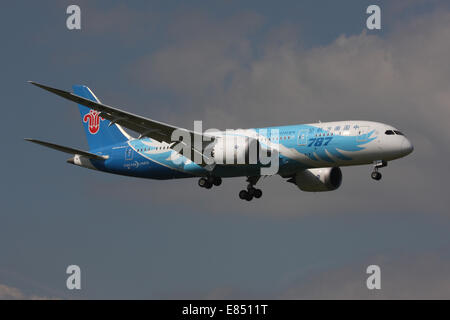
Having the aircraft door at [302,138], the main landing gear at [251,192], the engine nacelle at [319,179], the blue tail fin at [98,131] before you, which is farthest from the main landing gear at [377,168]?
the blue tail fin at [98,131]

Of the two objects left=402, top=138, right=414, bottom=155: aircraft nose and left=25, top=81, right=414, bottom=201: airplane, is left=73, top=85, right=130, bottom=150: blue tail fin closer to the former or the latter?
left=25, top=81, right=414, bottom=201: airplane

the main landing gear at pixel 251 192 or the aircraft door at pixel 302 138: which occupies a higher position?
the aircraft door at pixel 302 138

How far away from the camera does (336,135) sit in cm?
5441

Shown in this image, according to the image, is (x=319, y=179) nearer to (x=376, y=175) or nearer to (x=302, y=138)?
(x=302, y=138)

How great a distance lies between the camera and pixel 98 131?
68.0 meters

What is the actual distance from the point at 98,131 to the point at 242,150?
1692cm

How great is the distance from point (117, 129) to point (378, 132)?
74.9 ft

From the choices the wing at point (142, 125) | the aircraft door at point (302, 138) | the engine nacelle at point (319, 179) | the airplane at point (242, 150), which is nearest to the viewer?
the wing at point (142, 125)

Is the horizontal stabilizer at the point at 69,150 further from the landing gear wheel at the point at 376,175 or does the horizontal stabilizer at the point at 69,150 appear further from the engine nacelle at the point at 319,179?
the landing gear wheel at the point at 376,175

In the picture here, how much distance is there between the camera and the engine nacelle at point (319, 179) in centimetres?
6222

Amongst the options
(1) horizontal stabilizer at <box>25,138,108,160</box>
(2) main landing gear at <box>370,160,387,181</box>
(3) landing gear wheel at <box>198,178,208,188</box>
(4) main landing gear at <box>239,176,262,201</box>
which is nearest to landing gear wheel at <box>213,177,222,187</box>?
(3) landing gear wheel at <box>198,178,208,188</box>

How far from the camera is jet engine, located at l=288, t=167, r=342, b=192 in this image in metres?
62.2
